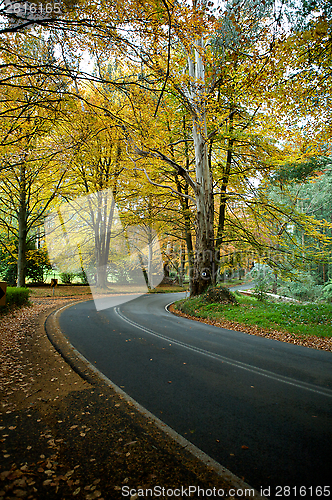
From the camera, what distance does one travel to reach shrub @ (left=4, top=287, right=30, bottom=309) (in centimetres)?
1125

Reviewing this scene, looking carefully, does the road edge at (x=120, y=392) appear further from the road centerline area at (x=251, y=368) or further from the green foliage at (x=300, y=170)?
the green foliage at (x=300, y=170)

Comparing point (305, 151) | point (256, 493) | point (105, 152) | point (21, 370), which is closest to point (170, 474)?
point (256, 493)

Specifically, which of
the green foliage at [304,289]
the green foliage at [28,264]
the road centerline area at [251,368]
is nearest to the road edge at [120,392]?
the road centerline area at [251,368]

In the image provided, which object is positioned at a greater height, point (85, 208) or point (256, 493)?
point (85, 208)

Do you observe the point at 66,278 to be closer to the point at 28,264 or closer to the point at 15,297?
the point at 28,264

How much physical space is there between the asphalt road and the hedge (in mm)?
4778

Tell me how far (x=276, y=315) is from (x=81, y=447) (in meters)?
8.73

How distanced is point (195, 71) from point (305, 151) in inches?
262

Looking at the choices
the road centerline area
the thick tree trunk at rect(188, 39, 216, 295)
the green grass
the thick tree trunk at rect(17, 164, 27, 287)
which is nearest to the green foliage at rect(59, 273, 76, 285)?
the thick tree trunk at rect(17, 164, 27, 287)

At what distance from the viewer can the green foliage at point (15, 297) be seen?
11173mm

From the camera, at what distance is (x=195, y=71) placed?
1278 cm

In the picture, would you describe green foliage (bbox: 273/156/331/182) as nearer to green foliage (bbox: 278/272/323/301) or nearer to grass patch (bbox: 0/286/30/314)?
Answer: green foliage (bbox: 278/272/323/301)

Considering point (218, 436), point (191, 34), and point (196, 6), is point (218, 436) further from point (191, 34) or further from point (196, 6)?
point (196, 6)

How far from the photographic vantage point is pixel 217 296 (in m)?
12.5
